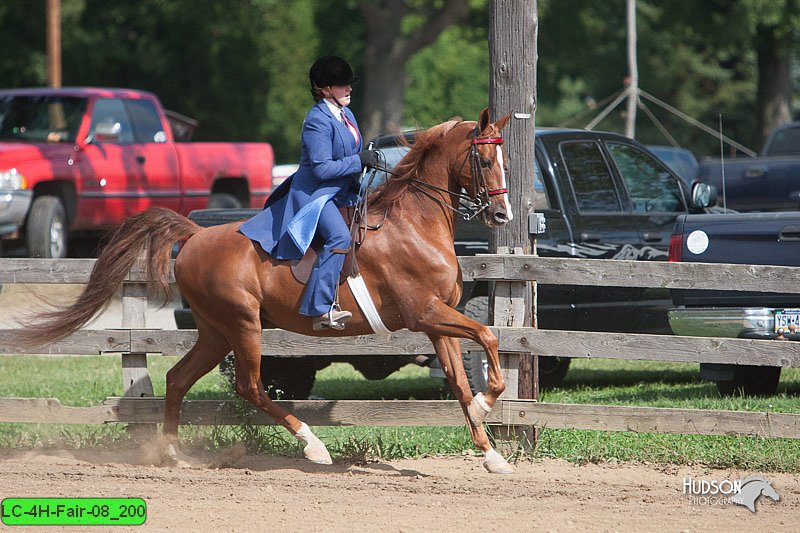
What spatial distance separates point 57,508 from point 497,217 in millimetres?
2986

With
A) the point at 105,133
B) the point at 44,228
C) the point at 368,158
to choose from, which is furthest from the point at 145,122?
the point at 368,158

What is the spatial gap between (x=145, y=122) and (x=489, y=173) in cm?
1047

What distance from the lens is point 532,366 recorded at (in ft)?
25.9

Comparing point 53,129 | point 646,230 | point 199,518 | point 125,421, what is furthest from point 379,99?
point 199,518

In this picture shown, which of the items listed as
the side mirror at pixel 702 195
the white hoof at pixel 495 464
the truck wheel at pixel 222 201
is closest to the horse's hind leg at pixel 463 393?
the white hoof at pixel 495 464

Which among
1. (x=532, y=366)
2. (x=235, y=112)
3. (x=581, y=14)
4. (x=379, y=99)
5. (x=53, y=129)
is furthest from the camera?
(x=235, y=112)

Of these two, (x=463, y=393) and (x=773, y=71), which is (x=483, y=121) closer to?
(x=463, y=393)

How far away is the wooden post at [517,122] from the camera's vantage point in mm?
7793

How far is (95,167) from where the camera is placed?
50.7 ft

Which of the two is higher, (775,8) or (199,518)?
(775,8)

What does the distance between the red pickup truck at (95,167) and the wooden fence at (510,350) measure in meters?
6.53

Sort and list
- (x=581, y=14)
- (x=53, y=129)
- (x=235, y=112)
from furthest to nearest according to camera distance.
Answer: (x=235, y=112) → (x=581, y=14) → (x=53, y=129)

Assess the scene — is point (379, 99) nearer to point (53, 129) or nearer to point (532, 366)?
point (53, 129)

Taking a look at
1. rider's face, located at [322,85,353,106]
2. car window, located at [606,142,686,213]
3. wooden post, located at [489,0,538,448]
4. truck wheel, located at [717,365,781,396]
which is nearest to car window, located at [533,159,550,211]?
car window, located at [606,142,686,213]
